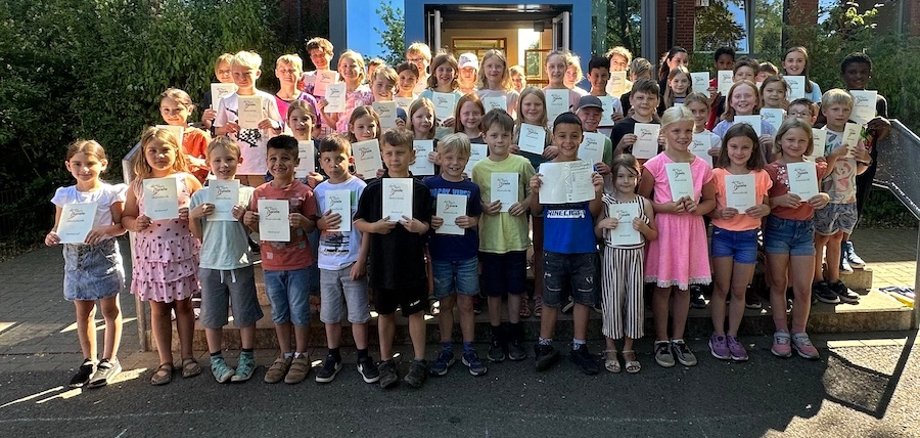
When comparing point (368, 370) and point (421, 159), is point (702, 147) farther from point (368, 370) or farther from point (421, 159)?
point (368, 370)

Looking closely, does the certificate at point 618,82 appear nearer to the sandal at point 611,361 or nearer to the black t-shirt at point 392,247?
the sandal at point 611,361

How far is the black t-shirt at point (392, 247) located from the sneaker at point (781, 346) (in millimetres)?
2629

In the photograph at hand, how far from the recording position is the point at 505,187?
4.12 meters

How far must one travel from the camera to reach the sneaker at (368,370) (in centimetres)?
400

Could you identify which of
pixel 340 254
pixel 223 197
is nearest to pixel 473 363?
pixel 340 254

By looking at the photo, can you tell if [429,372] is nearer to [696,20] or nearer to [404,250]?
[404,250]

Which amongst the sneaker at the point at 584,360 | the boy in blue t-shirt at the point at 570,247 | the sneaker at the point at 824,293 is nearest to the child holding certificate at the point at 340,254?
the boy in blue t-shirt at the point at 570,247

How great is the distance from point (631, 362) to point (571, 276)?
0.72 metres

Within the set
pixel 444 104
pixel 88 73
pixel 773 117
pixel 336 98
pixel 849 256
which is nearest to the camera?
pixel 773 117

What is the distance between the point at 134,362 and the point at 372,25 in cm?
752

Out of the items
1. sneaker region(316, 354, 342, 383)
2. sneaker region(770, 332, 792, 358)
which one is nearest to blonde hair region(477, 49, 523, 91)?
sneaker region(316, 354, 342, 383)

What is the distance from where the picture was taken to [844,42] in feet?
34.3

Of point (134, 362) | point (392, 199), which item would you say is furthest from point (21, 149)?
point (392, 199)

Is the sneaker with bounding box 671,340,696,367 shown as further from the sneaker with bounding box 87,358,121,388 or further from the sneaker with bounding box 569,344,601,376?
the sneaker with bounding box 87,358,121,388
